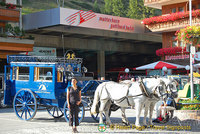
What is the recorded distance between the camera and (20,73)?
50.8 ft

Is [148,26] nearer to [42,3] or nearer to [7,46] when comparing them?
[7,46]

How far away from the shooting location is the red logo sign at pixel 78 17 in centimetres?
3120

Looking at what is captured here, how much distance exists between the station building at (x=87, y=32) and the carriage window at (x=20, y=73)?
9.32 meters

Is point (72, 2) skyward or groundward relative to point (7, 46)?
skyward

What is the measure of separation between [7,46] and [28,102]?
1618 centimetres

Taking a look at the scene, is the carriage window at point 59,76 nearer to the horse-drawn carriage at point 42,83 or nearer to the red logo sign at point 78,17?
the horse-drawn carriage at point 42,83

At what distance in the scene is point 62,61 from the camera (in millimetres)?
14477

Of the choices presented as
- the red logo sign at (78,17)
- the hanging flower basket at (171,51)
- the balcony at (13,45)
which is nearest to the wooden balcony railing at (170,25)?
the hanging flower basket at (171,51)

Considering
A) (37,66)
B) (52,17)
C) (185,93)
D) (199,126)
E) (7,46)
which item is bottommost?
(199,126)

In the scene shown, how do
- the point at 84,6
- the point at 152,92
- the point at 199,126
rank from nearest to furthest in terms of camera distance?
the point at 152,92 < the point at 199,126 < the point at 84,6

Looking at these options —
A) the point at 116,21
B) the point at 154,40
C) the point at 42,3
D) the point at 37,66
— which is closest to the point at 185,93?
the point at 37,66

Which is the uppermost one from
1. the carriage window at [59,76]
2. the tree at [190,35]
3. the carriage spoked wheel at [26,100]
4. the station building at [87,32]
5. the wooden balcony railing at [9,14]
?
the wooden balcony railing at [9,14]

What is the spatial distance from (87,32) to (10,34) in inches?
326

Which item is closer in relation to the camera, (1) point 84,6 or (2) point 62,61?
(2) point 62,61
